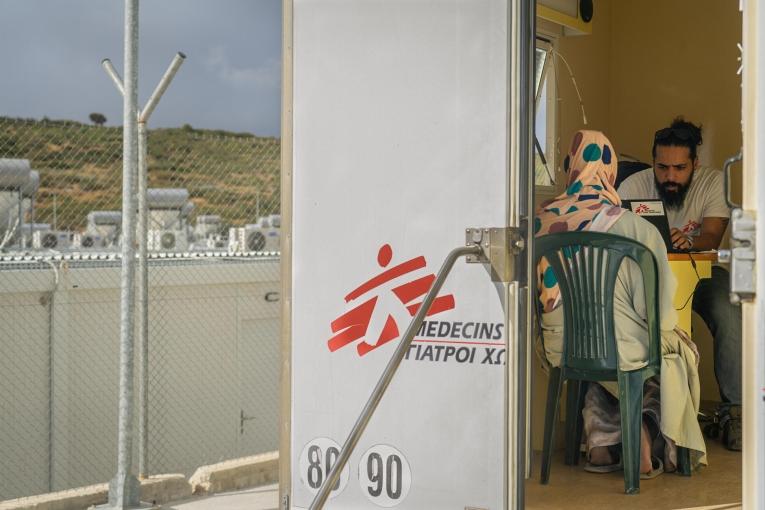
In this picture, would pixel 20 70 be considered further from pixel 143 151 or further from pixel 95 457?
pixel 143 151

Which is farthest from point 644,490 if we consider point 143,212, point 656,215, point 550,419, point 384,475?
Result: point 143,212

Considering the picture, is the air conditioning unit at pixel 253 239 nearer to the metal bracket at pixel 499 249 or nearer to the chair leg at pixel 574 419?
the chair leg at pixel 574 419

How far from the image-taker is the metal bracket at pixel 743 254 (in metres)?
2.29

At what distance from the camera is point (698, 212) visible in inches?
205

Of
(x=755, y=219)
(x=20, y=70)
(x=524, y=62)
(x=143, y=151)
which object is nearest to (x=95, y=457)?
(x=143, y=151)

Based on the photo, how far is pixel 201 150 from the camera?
31266 millimetres

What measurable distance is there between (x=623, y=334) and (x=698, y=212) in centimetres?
166

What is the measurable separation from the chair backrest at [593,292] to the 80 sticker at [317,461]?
103 cm

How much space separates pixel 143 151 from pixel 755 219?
3918 mm

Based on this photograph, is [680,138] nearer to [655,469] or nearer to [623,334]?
[623,334]

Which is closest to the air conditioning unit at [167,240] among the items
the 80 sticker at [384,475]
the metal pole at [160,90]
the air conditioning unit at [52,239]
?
the air conditioning unit at [52,239]

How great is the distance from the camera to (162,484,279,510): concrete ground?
588cm

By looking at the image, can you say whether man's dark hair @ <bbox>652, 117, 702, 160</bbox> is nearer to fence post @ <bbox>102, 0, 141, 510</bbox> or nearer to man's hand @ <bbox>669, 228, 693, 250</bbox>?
man's hand @ <bbox>669, 228, 693, 250</bbox>

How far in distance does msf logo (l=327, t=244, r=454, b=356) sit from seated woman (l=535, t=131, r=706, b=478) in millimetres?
955
